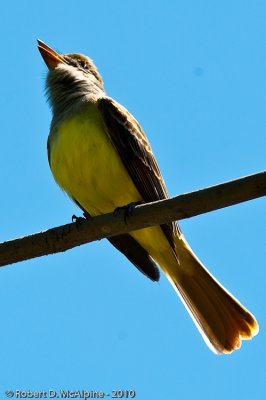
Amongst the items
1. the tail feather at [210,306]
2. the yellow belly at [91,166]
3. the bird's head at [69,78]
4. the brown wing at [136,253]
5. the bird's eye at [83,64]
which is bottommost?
the tail feather at [210,306]

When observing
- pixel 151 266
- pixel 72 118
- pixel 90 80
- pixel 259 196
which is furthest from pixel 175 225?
pixel 259 196

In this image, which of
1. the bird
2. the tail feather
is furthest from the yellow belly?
the tail feather

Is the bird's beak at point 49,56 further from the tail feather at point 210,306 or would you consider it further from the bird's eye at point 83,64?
the tail feather at point 210,306

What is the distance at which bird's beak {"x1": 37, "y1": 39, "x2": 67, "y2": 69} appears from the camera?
837 centimetres

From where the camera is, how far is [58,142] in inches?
264

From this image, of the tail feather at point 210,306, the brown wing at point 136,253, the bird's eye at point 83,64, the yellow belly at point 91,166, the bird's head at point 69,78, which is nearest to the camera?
the yellow belly at point 91,166

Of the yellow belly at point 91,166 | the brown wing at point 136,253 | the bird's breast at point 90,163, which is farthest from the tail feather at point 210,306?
the bird's breast at point 90,163

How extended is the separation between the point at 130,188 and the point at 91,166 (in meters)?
0.47

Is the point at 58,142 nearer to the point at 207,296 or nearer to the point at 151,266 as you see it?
the point at 151,266

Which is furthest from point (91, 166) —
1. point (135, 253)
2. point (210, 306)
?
point (210, 306)

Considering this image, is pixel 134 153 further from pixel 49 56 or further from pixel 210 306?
pixel 49 56

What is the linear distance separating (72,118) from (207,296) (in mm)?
2233

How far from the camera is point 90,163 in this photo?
253 inches

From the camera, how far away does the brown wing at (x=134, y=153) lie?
6.66 m
